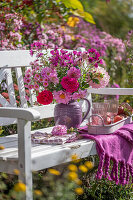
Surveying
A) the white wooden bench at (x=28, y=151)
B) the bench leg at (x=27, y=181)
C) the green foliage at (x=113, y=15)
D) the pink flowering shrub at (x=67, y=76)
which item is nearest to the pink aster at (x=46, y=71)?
the pink flowering shrub at (x=67, y=76)

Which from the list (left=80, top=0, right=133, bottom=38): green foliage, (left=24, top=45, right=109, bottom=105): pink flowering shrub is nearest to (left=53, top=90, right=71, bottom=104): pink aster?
(left=24, top=45, right=109, bottom=105): pink flowering shrub

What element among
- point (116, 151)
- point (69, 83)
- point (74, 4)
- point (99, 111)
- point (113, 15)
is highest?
point (113, 15)

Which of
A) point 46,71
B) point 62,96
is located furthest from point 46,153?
point 46,71

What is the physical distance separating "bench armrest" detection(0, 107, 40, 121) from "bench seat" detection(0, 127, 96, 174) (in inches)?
8.9

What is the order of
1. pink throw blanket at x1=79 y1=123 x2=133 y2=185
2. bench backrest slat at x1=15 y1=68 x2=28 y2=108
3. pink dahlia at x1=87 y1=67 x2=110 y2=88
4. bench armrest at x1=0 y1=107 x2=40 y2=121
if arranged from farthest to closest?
bench backrest slat at x1=15 y1=68 x2=28 y2=108, pink dahlia at x1=87 y1=67 x2=110 y2=88, pink throw blanket at x1=79 y1=123 x2=133 y2=185, bench armrest at x1=0 y1=107 x2=40 y2=121

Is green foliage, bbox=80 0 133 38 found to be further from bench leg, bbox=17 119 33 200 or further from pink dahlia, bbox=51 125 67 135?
bench leg, bbox=17 119 33 200

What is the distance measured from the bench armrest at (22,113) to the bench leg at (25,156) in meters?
0.03

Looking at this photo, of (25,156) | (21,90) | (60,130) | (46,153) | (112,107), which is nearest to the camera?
(25,156)

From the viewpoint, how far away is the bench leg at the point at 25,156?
1.89 meters

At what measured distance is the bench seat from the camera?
1975 millimetres

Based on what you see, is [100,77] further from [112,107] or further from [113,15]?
[113,15]

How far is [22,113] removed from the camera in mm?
1904

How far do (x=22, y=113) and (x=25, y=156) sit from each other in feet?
0.74

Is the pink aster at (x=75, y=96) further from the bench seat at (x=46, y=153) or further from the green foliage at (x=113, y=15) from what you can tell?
the green foliage at (x=113, y=15)
